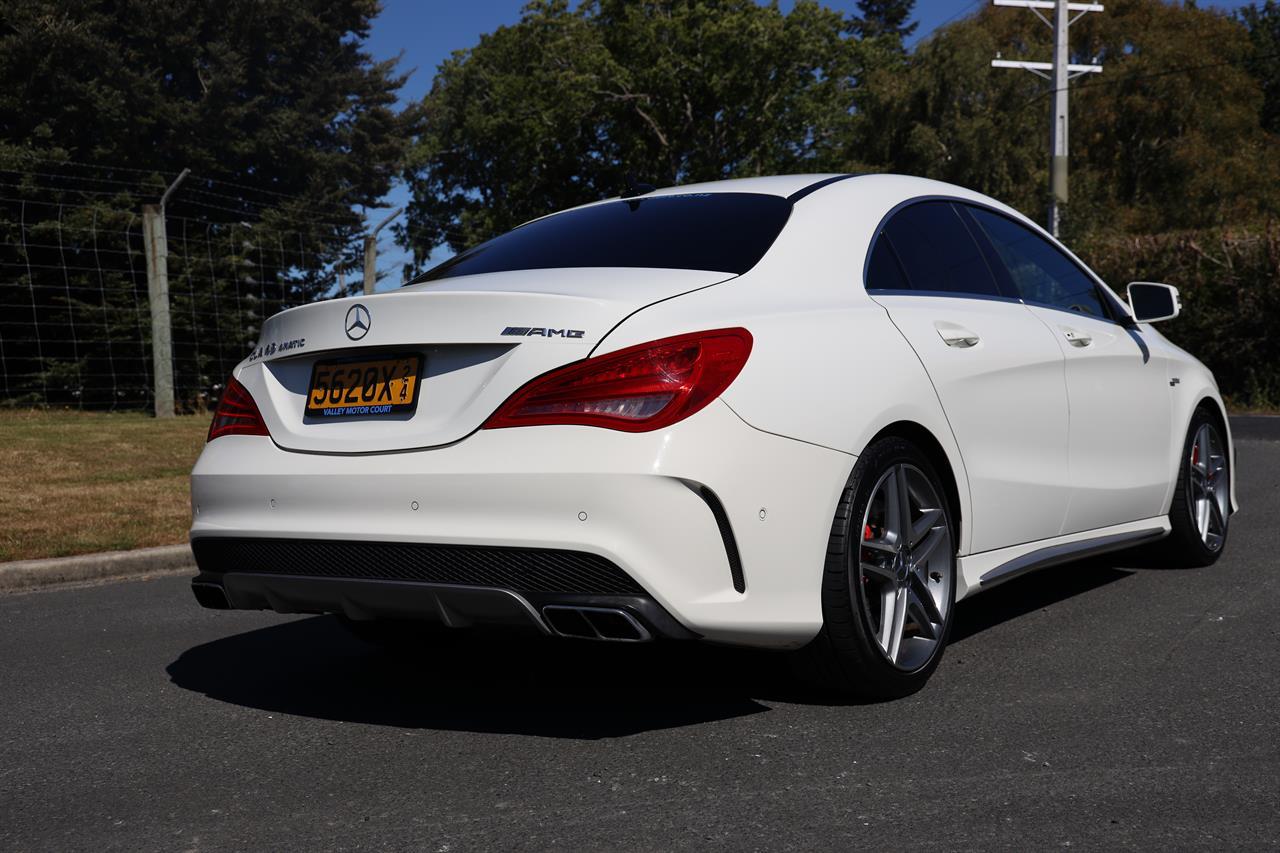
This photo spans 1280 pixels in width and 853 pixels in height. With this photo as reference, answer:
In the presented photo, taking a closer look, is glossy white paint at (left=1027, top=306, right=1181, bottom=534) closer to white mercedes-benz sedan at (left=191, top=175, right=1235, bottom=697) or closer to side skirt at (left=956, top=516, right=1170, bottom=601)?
side skirt at (left=956, top=516, right=1170, bottom=601)

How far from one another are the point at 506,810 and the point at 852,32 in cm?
7877

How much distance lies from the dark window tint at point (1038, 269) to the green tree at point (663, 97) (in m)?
37.9

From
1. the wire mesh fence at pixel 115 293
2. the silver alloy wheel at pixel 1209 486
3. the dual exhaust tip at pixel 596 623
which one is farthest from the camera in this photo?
the wire mesh fence at pixel 115 293

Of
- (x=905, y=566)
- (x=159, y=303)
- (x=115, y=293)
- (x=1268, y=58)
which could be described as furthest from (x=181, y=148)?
(x=1268, y=58)

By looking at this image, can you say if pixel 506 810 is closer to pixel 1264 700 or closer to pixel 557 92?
pixel 1264 700

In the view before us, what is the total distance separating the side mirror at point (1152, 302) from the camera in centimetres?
568

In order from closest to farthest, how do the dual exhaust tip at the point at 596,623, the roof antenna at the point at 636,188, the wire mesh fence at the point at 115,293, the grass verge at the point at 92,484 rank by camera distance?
the dual exhaust tip at the point at 596,623, the roof antenna at the point at 636,188, the grass verge at the point at 92,484, the wire mesh fence at the point at 115,293

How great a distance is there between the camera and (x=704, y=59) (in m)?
42.6

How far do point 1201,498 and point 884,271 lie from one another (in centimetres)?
278

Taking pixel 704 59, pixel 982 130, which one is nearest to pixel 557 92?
pixel 704 59

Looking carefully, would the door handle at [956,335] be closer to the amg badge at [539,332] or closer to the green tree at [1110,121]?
the amg badge at [539,332]

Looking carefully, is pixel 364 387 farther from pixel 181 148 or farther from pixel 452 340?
pixel 181 148

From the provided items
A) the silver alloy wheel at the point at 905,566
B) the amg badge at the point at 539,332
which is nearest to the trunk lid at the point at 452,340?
the amg badge at the point at 539,332

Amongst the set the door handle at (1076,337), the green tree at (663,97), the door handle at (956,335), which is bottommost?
the door handle at (1076,337)
